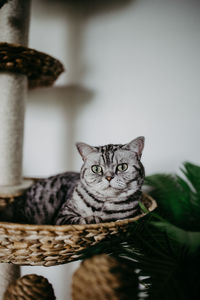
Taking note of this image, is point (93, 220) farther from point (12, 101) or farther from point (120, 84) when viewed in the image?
point (120, 84)

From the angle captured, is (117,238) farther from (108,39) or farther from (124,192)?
(108,39)

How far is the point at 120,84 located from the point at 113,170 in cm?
62

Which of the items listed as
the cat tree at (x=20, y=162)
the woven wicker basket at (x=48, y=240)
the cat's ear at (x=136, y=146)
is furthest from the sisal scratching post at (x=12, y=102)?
the cat's ear at (x=136, y=146)

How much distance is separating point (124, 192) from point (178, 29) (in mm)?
881

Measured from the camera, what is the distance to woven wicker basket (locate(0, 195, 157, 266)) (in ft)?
1.90

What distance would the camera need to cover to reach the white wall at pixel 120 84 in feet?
3.72

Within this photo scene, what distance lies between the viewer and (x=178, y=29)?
3.67 ft

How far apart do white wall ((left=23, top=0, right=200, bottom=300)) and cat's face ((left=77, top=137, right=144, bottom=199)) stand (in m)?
0.44

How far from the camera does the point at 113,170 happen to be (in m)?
0.74

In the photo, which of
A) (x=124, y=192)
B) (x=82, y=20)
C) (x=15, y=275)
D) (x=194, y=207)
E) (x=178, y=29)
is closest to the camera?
(x=124, y=192)

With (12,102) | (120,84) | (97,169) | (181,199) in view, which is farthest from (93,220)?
(120,84)

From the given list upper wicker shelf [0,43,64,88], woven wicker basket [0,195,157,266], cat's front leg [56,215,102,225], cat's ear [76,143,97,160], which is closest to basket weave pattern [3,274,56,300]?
woven wicker basket [0,195,157,266]

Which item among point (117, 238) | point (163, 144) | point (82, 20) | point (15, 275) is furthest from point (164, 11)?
point (15, 275)

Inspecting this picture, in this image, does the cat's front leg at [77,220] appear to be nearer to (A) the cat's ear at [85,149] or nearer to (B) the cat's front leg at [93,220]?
(B) the cat's front leg at [93,220]
